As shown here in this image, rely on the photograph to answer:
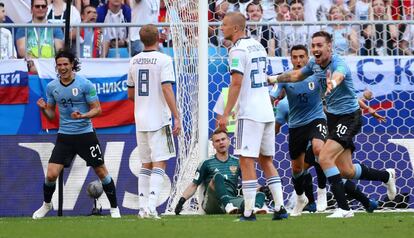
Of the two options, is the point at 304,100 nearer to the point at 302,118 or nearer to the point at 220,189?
the point at 302,118

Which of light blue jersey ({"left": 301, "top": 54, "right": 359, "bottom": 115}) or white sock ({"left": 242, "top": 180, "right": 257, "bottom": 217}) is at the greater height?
light blue jersey ({"left": 301, "top": 54, "right": 359, "bottom": 115})

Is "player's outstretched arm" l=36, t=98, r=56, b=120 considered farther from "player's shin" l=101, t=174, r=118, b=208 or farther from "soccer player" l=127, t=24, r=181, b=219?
"soccer player" l=127, t=24, r=181, b=219

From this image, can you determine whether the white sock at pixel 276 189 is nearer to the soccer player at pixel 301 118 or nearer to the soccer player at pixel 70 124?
the soccer player at pixel 301 118

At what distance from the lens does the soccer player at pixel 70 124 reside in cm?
1473

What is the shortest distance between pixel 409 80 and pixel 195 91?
327 cm

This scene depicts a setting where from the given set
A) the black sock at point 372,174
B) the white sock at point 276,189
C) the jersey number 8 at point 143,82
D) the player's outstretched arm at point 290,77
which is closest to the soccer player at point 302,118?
the black sock at point 372,174

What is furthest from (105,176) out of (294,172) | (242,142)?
(242,142)

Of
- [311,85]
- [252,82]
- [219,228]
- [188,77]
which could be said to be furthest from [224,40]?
[219,228]

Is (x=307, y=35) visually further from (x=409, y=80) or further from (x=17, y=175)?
(x=17, y=175)

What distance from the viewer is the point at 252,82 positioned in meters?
12.0

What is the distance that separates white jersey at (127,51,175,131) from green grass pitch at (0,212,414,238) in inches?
69.8

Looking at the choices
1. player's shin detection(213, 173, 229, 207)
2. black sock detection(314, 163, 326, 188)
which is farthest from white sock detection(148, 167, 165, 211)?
black sock detection(314, 163, 326, 188)

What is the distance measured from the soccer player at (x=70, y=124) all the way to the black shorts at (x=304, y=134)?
2489mm

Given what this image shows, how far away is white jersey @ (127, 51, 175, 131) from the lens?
45.3 feet
